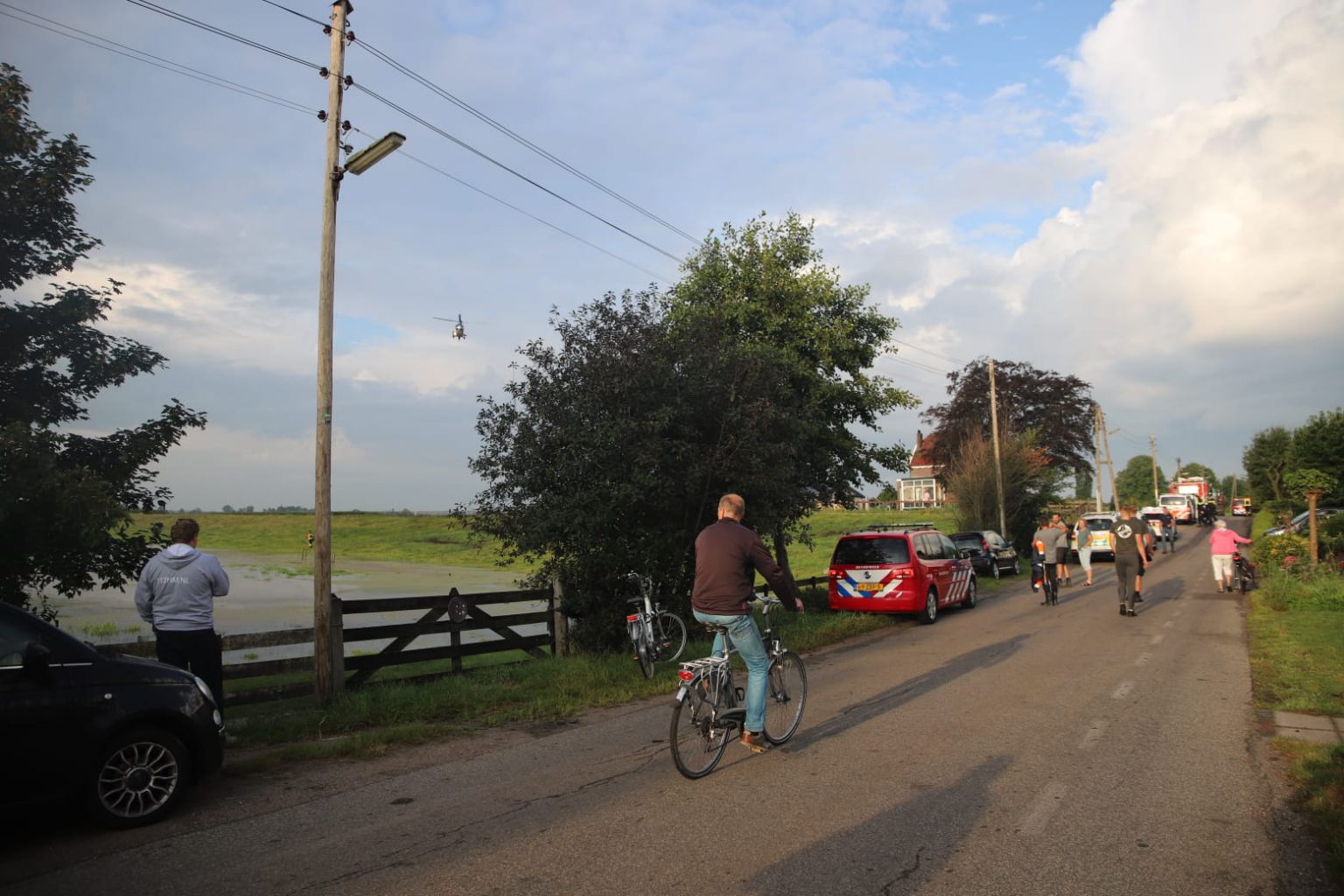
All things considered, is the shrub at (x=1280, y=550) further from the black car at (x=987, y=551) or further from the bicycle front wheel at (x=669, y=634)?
the bicycle front wheel at (x=669, y=634)

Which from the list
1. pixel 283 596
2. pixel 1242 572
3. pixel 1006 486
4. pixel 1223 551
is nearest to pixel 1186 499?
pixel 1006 486

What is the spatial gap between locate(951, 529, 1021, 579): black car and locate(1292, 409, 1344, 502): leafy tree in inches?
879

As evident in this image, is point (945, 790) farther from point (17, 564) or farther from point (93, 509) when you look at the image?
point (17, 564)

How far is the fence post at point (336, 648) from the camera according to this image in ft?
29.9

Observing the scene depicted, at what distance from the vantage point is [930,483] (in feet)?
330

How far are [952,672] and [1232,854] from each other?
5983mm

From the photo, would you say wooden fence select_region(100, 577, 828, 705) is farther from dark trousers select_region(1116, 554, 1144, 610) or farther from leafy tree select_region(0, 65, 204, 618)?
dark trousers select_region(1116, 554, 1144, 610)

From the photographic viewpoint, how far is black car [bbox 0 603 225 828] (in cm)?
498

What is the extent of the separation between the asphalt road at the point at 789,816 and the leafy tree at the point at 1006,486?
2743 cm

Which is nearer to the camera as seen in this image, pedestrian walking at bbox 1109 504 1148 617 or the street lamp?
the street lamp

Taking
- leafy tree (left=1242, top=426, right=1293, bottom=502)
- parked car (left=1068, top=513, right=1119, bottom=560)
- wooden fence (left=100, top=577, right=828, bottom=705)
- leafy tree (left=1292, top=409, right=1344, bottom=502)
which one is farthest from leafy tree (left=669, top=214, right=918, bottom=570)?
leafy tree (left=1242, top=426, right=1293, bottom=502)

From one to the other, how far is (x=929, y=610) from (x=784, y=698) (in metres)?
10.3

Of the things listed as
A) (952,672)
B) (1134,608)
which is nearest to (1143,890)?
(952,672)

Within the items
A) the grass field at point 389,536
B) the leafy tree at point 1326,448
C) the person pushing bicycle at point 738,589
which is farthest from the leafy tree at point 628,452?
the leafy tree at point 1326,448
